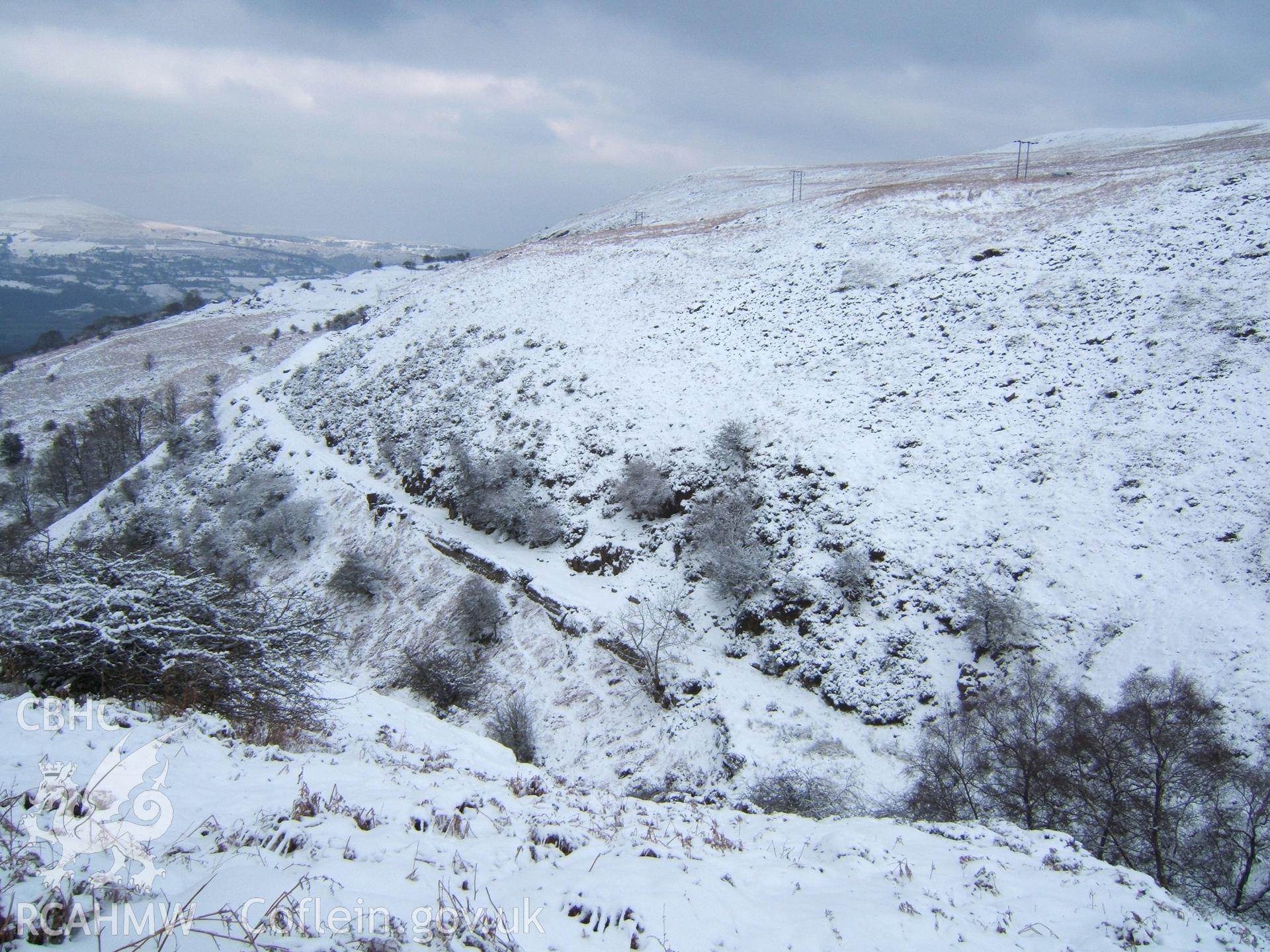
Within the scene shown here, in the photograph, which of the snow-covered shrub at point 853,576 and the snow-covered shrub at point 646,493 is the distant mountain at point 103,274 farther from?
the snow-covered shrub at point 853,576

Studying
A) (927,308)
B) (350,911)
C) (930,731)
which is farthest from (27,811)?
(927,308)

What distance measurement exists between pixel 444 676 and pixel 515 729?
10.8 ft

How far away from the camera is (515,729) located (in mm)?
16062

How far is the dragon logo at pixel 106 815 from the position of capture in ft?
11.7

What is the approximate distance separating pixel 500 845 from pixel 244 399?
44.8 metres

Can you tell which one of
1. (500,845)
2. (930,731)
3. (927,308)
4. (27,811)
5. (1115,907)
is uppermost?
(927,308)

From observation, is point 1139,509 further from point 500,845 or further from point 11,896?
point 11,896

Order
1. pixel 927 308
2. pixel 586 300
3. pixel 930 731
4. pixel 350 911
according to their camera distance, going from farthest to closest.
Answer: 1. pixel 586 300
2. pixel 927 308
3. pixel 930 731
4. pixel 350 911

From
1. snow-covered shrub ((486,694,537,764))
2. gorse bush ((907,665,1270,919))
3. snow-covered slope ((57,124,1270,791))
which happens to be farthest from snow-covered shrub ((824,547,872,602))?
snow-covered shrub ((486,694,537,764))

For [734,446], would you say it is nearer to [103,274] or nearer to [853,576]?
[853,576]

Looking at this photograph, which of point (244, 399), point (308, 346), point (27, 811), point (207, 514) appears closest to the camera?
point (27, 811)

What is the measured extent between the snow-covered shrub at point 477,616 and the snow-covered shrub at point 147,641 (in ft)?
39.5

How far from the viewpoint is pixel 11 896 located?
10.0 feet

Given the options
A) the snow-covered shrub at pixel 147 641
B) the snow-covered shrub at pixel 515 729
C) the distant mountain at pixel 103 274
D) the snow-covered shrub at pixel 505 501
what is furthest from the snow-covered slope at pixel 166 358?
the snow-covered shrub at pixel 147 641
